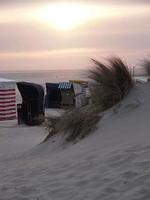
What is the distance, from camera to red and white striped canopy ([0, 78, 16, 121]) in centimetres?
2434

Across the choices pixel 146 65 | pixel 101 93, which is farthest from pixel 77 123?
pixel 146 65

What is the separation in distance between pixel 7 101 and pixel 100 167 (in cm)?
1799

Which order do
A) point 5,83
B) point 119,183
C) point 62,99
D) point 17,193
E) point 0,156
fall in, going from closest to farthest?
1. point 119,183
2. point 17,193
3. point 0,156
4. point 5,83
5. point 62,99

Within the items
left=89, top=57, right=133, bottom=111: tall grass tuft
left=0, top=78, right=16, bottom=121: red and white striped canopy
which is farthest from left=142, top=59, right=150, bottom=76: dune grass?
left=0, top=78, right=16, bottom=121: red and white striped canopy

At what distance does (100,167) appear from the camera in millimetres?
6875

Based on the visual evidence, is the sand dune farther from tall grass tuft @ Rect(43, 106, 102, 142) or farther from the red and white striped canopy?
the red and white striped canopy

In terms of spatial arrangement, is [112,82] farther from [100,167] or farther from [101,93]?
[100,167]

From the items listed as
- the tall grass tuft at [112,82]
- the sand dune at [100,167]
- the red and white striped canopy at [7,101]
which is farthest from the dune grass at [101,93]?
the red and white striped canopy at [7,101]

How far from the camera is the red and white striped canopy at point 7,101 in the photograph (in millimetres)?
24344

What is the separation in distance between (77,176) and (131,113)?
3.10 m

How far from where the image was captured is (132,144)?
25.0ft

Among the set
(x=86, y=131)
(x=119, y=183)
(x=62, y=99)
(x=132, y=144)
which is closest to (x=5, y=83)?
(x=62, y=99)

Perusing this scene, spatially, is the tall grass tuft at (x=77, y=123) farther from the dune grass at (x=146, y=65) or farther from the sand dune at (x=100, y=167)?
the dune grass at (x=146, y=65)

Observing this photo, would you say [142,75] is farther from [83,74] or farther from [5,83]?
[5,83]
